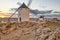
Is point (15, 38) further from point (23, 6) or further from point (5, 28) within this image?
point (23, 6)

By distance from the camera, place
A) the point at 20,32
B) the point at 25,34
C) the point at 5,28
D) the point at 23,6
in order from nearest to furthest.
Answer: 1. the point at 25,34
2. the point at 20,32
3. the point at 5,28
4. the point at 23,6

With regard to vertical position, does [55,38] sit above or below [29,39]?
above

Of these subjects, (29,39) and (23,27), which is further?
(23,27)

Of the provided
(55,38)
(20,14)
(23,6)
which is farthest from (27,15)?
(55,38)

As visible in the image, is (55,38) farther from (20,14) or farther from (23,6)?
(23,6)

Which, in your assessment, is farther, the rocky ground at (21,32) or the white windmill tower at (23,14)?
the white windmill tower at (23,14)

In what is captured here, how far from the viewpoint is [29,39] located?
9.46m

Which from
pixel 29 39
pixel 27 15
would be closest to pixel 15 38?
pixel 29 39

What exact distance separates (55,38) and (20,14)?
1774cm

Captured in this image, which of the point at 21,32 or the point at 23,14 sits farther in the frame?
the point at 23,14

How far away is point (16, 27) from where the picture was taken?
1161 cm

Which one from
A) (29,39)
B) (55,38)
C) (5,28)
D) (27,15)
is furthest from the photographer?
(27,15)

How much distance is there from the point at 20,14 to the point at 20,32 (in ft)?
44.0

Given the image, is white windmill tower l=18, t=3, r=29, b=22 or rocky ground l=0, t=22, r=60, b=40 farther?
white windmill tower l=18, t=3, r=29, b=22
